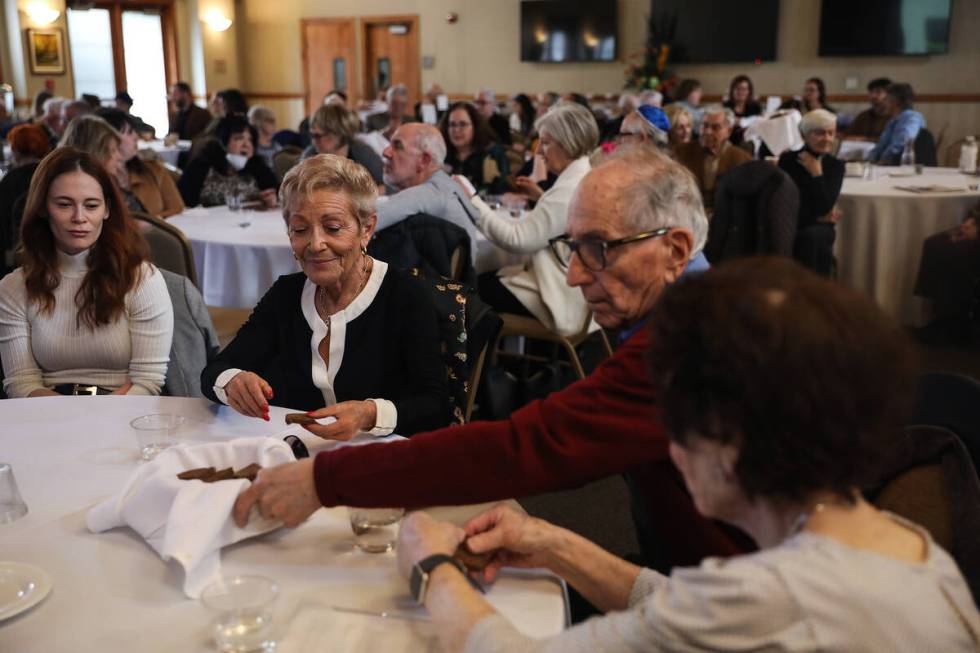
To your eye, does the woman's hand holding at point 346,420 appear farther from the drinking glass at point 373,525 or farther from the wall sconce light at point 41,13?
the wall sconce light at point 41,13

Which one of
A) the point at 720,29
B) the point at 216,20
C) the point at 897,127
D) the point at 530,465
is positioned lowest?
the point at 530,465

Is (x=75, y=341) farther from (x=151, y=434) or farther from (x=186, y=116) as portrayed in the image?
(x=186, y=116)

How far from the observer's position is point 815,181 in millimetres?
5121

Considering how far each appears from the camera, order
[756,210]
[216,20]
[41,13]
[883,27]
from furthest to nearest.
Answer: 1. [216,20]
2. [41,13]
3. [883,27]
4. [756,210]

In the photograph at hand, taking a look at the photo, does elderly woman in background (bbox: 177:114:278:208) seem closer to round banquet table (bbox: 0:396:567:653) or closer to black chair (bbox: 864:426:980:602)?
round banquet table (bbox: 0:396:567:653)

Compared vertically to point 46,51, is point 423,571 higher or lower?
lower

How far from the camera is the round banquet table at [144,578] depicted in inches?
44.1

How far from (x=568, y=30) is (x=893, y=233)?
823 centimetres

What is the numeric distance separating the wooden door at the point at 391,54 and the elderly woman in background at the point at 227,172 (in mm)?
8953

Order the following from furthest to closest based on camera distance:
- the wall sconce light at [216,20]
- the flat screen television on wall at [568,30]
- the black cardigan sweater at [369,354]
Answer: the wall sconce light at [216,20] < the flat screen television on wall at [568,30] < the black cardigan sweater at [369,354]

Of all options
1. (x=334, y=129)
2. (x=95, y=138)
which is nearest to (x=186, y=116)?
(x=334, y=129)

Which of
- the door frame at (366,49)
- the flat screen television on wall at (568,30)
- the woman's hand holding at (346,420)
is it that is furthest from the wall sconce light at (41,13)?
the woman's hand holding at (346,420)

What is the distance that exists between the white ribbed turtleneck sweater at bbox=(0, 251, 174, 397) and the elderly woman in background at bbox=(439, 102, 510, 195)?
3.89 m

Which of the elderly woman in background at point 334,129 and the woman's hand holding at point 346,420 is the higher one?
the elderly woman in background at point 334,129
